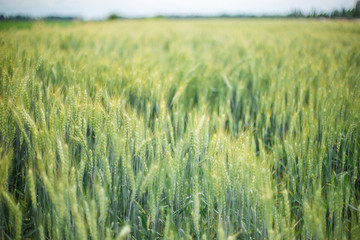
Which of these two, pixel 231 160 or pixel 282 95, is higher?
pixel 282 95

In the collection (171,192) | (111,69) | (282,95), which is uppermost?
(111,69)

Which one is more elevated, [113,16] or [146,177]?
[113,16]

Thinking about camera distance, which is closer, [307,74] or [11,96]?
[11,96]

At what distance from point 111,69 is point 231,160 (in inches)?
51.2

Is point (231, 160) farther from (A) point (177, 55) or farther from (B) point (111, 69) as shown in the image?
(A) point (177, 55)

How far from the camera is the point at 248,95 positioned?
2016 mm

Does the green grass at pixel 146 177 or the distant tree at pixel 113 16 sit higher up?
the distant tree at pixel 113 16

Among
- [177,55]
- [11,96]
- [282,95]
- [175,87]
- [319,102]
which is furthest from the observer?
[177,55]

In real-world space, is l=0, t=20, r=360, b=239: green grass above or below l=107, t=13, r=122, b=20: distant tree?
below

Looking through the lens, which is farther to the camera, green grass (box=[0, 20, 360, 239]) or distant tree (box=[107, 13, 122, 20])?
distant tree (box=[107, 13, 122, 20])

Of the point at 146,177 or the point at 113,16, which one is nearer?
the point at 146,177

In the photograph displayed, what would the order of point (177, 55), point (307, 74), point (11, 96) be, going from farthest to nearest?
point (177, 55)
point (307, 74)
point (11, 96)

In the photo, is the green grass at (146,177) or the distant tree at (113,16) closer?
the green grass at (146,177)

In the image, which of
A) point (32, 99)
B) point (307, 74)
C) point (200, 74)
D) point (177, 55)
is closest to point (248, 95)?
point (200, 74)
